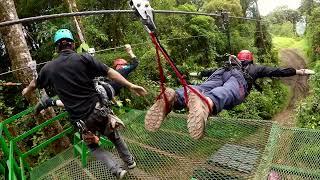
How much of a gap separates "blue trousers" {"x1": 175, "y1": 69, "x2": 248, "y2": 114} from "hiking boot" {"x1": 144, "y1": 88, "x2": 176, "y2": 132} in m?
0.25

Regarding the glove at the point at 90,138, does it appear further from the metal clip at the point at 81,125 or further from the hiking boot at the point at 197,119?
the hiking boot at the point at 197,119

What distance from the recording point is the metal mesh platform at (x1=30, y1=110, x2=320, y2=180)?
379 centimetres

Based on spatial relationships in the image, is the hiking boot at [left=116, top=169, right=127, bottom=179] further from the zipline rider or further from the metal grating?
the zipline rider

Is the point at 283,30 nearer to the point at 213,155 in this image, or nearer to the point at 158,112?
the point at 213,155

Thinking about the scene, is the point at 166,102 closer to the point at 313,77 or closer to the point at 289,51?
the point at 313,77

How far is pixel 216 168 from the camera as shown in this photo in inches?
157

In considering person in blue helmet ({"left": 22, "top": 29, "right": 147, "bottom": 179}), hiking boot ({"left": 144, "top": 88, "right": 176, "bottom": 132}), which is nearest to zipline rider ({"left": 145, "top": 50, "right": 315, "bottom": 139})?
hiking boot ({"left": 144, "top": 88, "right": 176, "bottom": 132})

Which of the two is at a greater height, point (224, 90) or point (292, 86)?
point (224, 90)

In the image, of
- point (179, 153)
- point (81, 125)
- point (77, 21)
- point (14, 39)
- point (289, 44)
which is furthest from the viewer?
point (289, 44)

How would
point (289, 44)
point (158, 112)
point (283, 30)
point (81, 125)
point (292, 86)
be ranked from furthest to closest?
point (283, 30), point (289, 44), point (292, 86), point (81, 125), point (158, 112)

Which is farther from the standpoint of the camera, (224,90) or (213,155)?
(213,155)

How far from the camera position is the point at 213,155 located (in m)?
4.23

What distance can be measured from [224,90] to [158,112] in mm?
797

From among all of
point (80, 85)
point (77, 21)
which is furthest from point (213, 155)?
point (77, 21)
